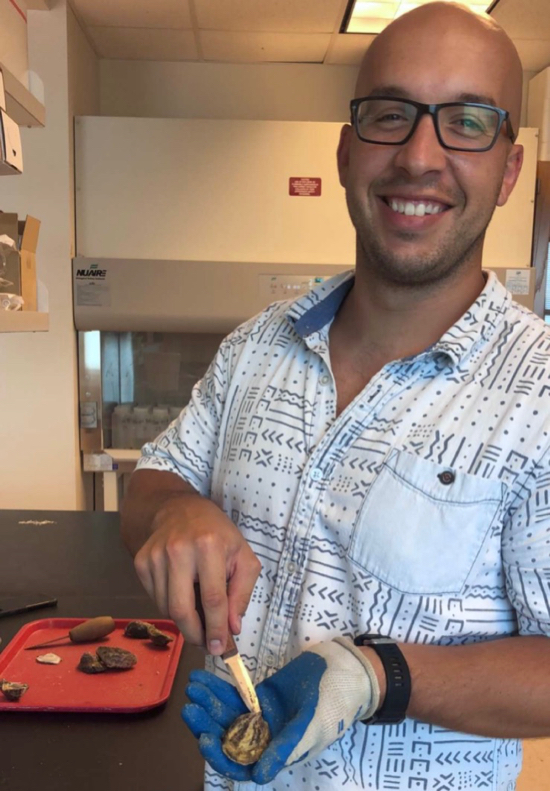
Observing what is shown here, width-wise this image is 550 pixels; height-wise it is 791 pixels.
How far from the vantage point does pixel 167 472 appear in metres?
0.99

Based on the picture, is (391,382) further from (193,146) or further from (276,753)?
(193,146)

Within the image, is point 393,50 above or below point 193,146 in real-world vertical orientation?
below

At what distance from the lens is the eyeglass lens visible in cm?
84

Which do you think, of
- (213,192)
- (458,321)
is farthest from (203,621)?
(213,192)

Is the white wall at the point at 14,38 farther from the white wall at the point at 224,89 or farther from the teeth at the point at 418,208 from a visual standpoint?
the teeth at the point at 418,208

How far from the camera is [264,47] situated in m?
2.85

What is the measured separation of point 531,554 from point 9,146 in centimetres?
102

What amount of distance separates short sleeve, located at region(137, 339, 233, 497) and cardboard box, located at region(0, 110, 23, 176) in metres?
0.51

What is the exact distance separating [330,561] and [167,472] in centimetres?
31

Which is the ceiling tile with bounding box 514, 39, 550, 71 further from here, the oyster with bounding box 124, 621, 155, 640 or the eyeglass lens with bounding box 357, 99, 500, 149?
the oyster with bounding box 124, 621, 155, 640

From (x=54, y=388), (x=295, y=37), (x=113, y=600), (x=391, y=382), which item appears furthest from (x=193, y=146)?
(x=391, y=382)

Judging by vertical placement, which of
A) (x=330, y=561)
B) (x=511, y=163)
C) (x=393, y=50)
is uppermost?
(x=393, y=50)

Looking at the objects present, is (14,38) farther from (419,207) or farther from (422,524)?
(422,524)

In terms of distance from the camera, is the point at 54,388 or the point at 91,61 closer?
the point at 54,388
